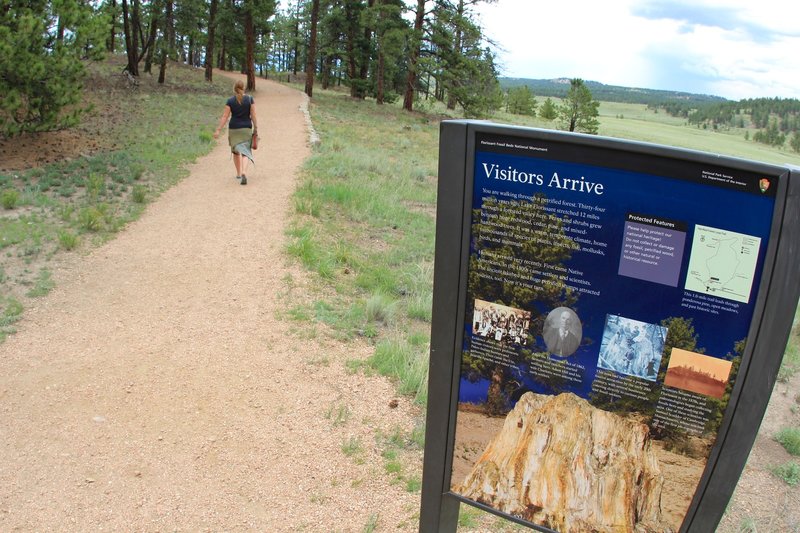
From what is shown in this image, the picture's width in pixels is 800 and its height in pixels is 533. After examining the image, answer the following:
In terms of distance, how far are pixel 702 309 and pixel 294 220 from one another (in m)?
8.08

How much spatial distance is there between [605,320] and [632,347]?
0.44 feet

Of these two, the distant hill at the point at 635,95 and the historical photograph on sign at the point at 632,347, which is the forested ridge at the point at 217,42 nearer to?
the historical photograph on sign at the point at 632,347

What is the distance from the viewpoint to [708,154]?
206 centimetres

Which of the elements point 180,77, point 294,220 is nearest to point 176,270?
point 294,220

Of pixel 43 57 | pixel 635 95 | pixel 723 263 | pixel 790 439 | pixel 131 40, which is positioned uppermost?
pixel 635 95

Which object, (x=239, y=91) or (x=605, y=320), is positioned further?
(x=239, y=91)

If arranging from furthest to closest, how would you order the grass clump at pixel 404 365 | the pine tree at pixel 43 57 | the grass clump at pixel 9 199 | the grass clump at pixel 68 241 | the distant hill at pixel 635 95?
the distant hill at pixel 635 95 → the pine tree at pixel 43 57 → the grass clump at pixel 9 199 → the grass clump at pixel 68 241 → the grass clump at pixel 404 365

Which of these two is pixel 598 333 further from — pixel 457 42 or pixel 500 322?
pixel 457 42

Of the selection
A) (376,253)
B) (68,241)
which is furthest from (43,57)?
(376,253)

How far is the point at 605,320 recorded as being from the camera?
91.7 inches

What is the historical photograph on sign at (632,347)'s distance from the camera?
226cm

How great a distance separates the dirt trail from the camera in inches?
155

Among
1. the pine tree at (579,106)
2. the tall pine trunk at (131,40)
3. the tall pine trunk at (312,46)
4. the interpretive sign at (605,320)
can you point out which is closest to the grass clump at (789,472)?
the interpretive sign at (605,320)

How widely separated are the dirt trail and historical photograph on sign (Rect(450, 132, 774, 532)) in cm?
160
